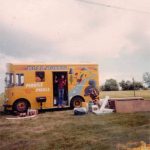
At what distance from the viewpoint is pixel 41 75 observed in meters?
18.4

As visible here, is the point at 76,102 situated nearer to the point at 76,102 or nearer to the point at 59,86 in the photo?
the point at 76,102

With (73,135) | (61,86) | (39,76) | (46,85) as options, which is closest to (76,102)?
(61,86)

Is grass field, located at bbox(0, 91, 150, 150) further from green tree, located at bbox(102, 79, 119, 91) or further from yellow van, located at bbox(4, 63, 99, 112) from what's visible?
green tree, located at bbox(102, 79, 119, 91)

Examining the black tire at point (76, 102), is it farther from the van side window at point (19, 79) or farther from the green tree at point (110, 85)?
the green tree at point (110, 85)

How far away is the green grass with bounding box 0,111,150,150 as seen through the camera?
8.59m

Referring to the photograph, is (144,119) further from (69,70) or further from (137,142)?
(69,70)

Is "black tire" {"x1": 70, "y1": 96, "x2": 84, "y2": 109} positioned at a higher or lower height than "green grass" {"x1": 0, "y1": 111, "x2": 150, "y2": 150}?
higher

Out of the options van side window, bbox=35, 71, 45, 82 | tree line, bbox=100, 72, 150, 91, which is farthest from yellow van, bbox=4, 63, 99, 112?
tree line, bbox=100, 72, 150, 91

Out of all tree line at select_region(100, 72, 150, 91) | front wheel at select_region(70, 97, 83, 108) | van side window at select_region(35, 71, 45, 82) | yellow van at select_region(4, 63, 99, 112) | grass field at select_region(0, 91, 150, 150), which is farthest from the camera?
tree line at select_region(100, 72, 150, 91)

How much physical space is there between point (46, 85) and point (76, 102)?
2.20 m

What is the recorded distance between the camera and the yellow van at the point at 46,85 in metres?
17.7

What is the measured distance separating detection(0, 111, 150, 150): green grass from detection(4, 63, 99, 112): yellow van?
14.9 feet

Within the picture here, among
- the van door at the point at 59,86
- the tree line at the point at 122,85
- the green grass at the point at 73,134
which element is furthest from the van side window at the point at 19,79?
the tree line at the point at 122,85

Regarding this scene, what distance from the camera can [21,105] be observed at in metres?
17.7
